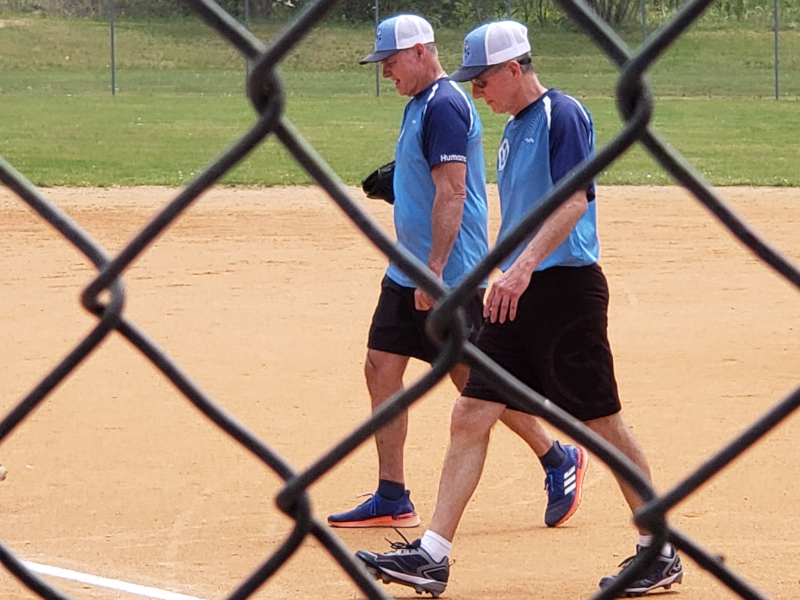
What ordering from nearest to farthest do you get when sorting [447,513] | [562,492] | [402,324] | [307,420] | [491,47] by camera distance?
[491,47]
[447,513]
[562,492]
[402,324]
[307,420]

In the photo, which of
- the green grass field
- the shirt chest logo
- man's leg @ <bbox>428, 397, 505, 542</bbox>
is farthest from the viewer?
the green grass field

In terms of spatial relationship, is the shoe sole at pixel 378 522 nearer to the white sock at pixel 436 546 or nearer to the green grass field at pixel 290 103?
the white sock at pixel 436 546

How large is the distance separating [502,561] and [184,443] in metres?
1.90

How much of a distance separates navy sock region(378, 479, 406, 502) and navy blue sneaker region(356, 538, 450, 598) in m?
0.68

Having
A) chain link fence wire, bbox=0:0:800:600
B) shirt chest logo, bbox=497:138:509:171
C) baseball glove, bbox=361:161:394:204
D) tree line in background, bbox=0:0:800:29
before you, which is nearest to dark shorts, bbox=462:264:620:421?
shirt chest logo, bbox=497:138:509:171

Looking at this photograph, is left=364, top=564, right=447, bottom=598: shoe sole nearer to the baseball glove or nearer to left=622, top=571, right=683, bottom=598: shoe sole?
left=622, top=571, right=683, bottom=598: shoe sole

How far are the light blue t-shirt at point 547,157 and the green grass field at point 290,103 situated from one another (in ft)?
35.6

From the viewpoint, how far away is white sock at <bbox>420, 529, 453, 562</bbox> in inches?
165

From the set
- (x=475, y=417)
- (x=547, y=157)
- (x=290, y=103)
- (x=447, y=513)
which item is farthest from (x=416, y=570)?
(x=290, y=103)

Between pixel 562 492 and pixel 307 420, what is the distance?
1.70 m

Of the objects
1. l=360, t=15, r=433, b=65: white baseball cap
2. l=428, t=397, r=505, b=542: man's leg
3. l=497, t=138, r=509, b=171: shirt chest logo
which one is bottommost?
l=428, t=397, r=505, b=542: man's leg

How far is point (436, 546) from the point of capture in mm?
4191

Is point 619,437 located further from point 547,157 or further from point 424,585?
point 547,157

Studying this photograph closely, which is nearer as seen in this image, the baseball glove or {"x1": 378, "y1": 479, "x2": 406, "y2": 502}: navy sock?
{"x1": 378, "y1": 479, "x2": 406, "y2": 502}: navy sock
